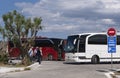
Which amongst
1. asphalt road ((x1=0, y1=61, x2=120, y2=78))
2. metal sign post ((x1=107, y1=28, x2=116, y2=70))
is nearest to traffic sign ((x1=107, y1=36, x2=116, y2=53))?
metal sign post ((x1=107, y1=28, x2=116, y2=70))

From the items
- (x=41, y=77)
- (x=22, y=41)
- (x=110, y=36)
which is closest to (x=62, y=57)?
(x=22, y=41)

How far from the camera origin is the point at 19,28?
37.5m

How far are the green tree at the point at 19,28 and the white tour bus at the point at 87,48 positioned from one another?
190 inches

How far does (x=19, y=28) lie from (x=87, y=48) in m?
7.62

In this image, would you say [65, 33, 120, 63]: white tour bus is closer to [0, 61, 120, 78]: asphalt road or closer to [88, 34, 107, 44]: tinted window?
[88, 34, 107, 44]: tinted window

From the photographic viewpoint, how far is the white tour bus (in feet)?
136

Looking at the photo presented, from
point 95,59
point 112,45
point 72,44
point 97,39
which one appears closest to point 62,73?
point 112,45

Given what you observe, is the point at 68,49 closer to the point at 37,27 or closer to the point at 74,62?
the point at 74,62

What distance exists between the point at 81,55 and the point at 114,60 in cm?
421

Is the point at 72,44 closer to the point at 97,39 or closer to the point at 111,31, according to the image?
the point at 97,39

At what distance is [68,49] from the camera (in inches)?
1676

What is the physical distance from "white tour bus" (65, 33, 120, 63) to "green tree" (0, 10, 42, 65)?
4818 mm

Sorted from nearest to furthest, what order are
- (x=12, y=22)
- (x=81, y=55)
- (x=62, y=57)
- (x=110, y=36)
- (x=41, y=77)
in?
(x=41, y=77) → (x=110, y=36) → (x=12, y=22) → (x=81, y=55) → (x=62, y=57)

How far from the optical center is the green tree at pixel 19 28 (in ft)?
123
